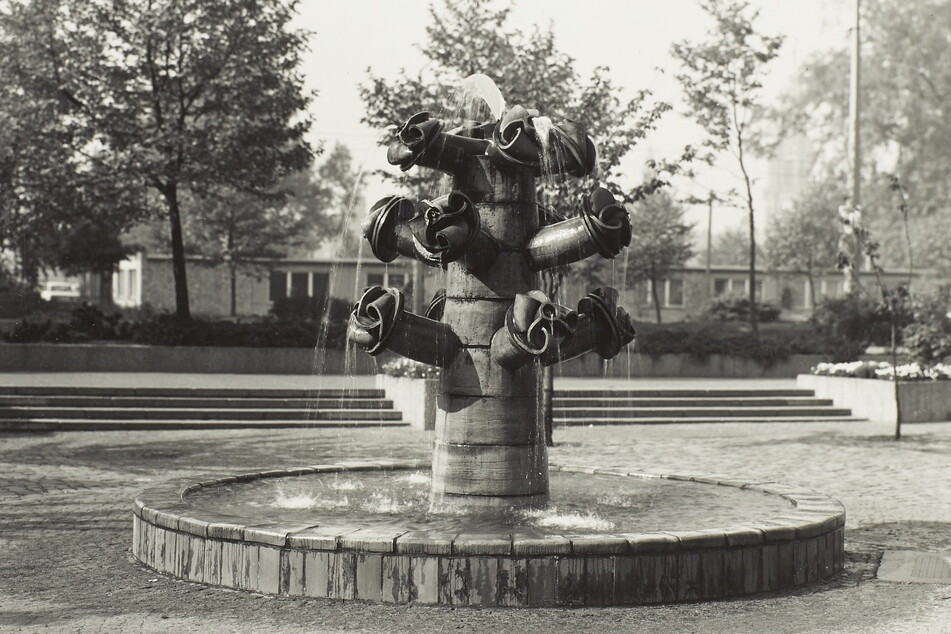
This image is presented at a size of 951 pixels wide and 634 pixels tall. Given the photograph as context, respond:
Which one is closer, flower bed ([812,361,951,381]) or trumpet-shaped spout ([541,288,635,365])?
trumpet-shaped spout ([541,288,635,365])

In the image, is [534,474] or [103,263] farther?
[103,263]

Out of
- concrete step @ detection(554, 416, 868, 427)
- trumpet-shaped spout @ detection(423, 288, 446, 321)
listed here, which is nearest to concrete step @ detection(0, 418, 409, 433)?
concrete step @ detection(554, 416, 868, 427)

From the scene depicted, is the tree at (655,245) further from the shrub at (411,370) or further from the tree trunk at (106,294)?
the shrub at (411,370)

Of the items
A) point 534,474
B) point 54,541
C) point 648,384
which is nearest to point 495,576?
point 534,474

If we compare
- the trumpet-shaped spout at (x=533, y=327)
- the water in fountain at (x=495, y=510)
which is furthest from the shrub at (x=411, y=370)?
the trumpet-shaped spout at (x=533, y=327)

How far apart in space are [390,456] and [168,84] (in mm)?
Result: 16100

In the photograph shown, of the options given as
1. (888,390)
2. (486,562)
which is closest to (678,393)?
(888,390)

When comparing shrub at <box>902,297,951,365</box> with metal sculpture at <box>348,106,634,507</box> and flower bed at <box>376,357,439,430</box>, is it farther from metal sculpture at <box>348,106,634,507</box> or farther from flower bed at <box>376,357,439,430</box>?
metal sculpture at <box>348,106,634,507</box>

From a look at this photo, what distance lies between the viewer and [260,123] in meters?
27.7

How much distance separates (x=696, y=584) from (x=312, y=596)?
2.20m

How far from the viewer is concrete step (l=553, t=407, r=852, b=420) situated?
20.8 metres

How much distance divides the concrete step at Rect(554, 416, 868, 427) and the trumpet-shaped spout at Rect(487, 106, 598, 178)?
11281 mm

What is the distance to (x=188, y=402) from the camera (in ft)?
63.5

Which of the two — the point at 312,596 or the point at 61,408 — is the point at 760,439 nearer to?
the point at 61,408
